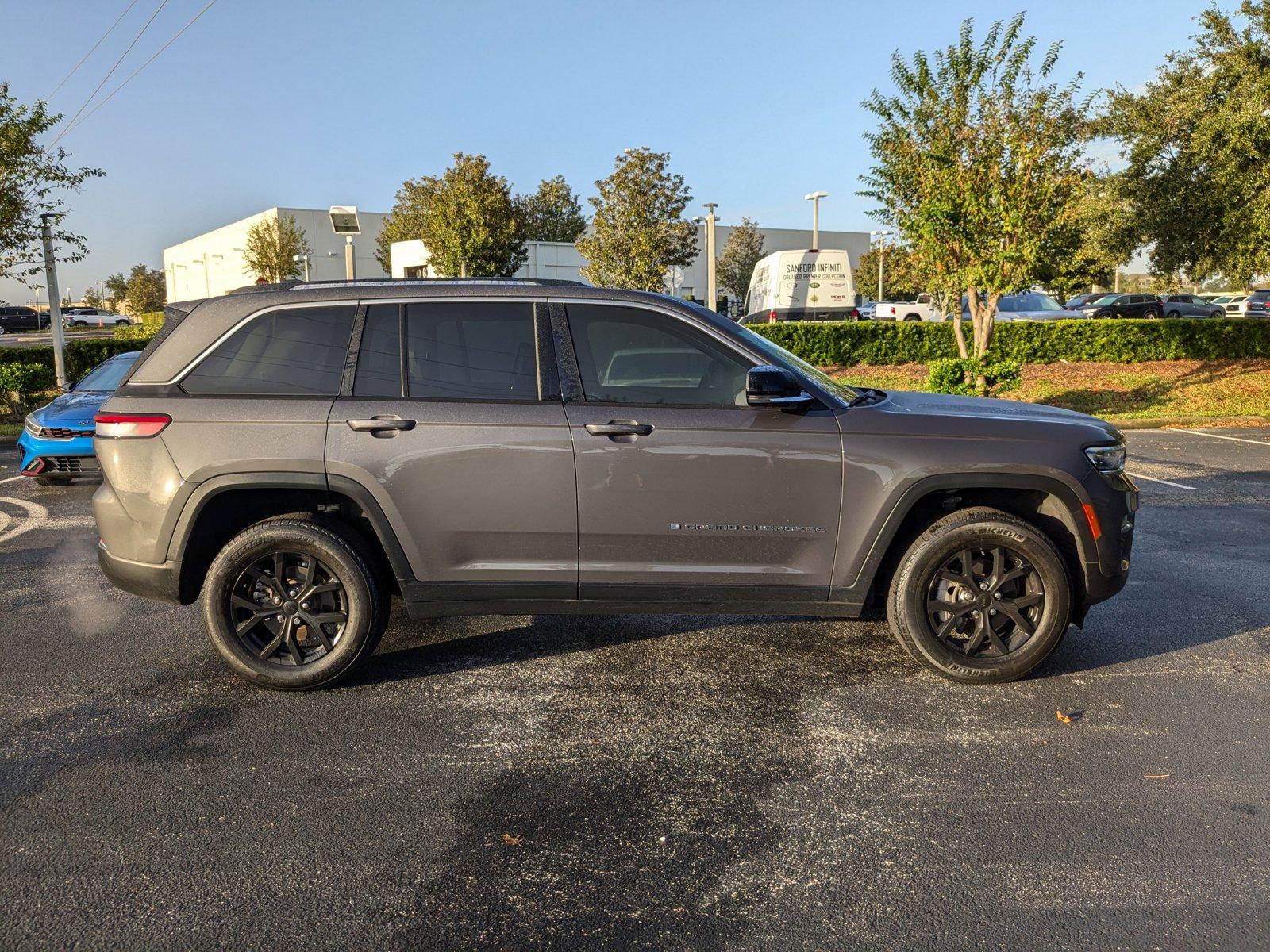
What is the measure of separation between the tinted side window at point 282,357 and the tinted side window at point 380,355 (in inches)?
3.6

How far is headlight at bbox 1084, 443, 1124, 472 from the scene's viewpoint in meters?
4.59

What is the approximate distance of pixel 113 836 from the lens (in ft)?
10.9

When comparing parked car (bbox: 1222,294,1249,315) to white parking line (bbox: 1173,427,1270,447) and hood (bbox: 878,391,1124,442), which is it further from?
hood (bbox: 878,391,1124,442)

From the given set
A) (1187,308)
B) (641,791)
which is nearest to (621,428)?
(641,791)

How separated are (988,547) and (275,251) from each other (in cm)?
5096

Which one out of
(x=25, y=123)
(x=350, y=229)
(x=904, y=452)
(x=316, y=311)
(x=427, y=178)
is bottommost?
(x=904, y=452)

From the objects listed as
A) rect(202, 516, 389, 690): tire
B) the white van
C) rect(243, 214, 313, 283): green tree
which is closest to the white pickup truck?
the white van

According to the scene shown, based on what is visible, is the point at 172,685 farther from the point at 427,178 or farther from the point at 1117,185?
the point at 427,178

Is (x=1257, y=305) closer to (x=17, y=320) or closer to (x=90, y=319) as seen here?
(x=17, y=320)

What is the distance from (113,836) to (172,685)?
154cm

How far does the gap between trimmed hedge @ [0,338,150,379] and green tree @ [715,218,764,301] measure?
137ft

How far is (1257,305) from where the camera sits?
47.1 m

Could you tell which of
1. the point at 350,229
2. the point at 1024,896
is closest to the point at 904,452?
the point at 1024,896

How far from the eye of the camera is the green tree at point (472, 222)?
127ft
